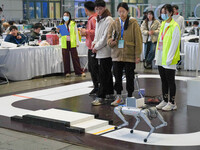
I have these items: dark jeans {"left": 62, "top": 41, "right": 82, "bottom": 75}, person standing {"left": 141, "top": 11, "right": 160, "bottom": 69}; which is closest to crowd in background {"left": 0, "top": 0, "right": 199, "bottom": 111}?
dark jeans {"left": 62, "top": 41, "right": 82, "bottom": 75}

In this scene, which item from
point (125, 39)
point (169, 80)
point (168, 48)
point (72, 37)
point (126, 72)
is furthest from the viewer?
point (72, 37)

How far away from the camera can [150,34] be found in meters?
9.83

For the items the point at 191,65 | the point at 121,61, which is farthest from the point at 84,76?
the point at 121,61

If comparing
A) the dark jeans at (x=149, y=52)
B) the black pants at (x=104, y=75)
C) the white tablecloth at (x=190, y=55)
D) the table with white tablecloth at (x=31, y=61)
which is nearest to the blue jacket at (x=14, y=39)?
the table with white tablecloth at (x=31, y=61)

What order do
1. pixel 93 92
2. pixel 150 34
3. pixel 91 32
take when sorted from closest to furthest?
pixel 91 32 → pixel 93 92 → pixel 150 34

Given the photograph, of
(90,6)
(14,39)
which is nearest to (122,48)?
(90,6)

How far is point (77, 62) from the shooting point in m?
9.70

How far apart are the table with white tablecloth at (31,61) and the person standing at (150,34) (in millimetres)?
2311

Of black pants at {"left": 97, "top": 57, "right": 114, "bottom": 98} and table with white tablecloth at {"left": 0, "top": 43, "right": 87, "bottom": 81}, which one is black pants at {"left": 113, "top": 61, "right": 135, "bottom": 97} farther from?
table with white tablecloth at {"left": 0, "top": 43, "right": 87, "bottom": 81}

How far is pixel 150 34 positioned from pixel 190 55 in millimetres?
1237

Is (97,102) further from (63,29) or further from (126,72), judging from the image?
(63,29)

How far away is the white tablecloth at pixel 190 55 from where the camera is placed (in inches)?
393

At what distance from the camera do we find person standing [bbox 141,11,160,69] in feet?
32.5

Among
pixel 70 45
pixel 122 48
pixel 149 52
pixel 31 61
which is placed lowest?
pixel 31 61
